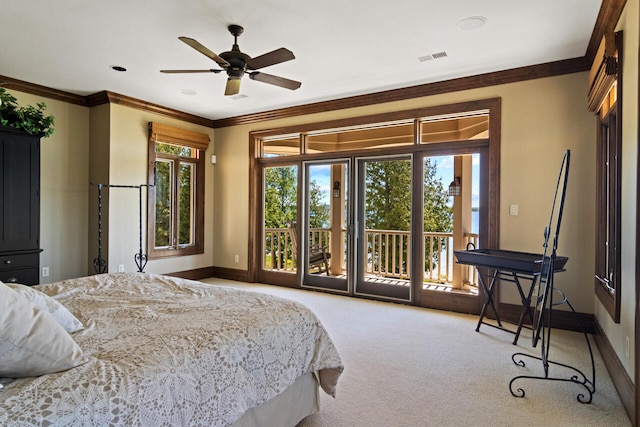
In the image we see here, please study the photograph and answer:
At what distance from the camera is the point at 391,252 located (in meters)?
5.21

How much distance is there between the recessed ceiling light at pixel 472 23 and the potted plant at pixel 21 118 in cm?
446

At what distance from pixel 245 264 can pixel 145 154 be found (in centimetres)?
236

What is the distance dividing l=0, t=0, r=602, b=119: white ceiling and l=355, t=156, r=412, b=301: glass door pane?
1129mm

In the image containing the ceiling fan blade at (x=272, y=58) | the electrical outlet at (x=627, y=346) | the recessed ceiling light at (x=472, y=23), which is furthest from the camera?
the recessed ceiling light at (x=472, y=23)

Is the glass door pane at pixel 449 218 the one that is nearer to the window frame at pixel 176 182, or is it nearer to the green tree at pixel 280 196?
the green tree at pixel 280 196

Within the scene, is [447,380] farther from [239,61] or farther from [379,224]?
[239,61]

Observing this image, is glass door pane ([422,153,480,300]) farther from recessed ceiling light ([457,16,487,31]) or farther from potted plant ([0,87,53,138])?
potted plant ([0,87,53,138])

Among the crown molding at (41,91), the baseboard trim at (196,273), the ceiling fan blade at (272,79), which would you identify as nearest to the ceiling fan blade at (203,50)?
the ceiling fan blade at (272,79)

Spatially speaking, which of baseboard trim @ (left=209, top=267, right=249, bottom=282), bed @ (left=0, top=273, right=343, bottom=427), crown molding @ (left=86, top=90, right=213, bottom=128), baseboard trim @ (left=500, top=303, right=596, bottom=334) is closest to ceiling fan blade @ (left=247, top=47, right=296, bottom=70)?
bed @ (left=0, top=273, right=343, bottom=427)

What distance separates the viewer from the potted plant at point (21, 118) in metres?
3.93

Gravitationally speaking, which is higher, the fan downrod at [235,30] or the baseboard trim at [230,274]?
the fan downrod at [235,30]

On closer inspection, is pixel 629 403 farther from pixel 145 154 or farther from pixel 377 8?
pixel 145 154

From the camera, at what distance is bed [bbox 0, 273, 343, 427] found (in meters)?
1.17

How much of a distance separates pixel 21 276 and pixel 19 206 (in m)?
0.78
